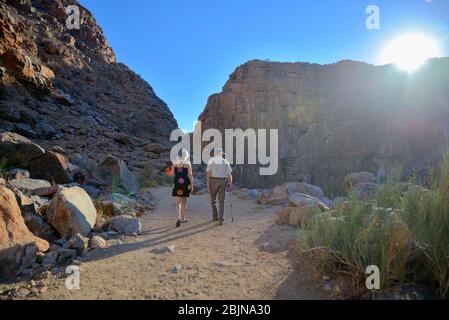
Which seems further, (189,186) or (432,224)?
(189,186)

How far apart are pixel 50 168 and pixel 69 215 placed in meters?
3.72

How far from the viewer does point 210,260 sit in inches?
144

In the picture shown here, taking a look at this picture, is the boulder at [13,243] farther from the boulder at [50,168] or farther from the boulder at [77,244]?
the boulder at [50,168]

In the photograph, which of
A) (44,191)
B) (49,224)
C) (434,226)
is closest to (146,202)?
(44,191)

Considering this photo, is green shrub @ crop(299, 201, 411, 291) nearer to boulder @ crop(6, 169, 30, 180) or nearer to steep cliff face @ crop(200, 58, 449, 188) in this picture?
boulder @ crop(6, 169, 30, 180)

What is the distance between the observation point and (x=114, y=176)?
9.05 metres

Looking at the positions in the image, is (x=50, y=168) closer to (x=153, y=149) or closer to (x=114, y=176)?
(x=114, y=176)

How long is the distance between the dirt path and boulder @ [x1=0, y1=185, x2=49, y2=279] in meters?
0.58

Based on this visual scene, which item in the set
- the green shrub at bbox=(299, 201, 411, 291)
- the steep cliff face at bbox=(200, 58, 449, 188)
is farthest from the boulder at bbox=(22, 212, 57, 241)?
the steep cliff face at bbox=(200, 58, 449, 188)

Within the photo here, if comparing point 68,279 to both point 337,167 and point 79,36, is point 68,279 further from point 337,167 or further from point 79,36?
point 79,36
